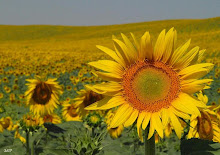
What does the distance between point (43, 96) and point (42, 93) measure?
0.15 feet

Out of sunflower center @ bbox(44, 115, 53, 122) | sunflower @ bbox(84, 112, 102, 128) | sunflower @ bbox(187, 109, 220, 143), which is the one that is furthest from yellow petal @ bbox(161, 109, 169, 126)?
sunflower center @ bbox(44, 115, 53, 122)

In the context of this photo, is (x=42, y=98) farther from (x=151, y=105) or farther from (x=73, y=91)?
(x=73, y=91)

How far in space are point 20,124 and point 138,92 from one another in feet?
6.16

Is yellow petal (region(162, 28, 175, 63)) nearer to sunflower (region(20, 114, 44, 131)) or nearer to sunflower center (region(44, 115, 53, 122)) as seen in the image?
sunflower (region(20, 114, 44, 131))

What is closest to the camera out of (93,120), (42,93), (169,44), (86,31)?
(169,44)

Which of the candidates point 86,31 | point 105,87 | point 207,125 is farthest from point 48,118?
point 86,31

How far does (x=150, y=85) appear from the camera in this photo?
1596mm

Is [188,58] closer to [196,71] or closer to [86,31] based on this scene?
[196,71]

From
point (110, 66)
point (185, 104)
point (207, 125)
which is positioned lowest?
point (207, 125)

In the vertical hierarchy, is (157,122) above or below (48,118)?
below

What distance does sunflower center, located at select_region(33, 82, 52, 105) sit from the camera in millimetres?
4201

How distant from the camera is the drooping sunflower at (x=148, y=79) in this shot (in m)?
1.51

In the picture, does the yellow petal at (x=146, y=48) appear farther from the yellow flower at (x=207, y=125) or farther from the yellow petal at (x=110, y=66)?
the yellow flower at (x=207, y=125)

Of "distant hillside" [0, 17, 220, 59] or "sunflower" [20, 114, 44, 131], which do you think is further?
"distant hillside" [0, 17, 220, 59]
